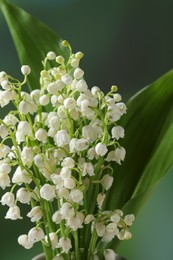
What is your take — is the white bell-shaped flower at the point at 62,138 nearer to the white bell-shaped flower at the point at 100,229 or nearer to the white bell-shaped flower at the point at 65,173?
the white bell-shaped flower at the point at 65,173

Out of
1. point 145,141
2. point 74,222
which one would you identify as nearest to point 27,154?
point 74,222

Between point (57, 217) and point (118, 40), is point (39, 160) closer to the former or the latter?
point (57, 217)

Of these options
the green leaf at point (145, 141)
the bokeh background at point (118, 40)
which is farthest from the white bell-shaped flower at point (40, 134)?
the bokeh background at point (118, 40)

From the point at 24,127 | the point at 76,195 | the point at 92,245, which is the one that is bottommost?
the point at 92,245

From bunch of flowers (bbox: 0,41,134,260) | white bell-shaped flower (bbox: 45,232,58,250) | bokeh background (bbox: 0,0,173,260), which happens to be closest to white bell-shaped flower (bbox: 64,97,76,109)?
bunch of flowers (bbox: 0,41,134,260)

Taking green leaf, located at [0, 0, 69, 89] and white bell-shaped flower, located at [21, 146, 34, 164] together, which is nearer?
white bell-shaped flower, located at [21, 146, 34, 164]

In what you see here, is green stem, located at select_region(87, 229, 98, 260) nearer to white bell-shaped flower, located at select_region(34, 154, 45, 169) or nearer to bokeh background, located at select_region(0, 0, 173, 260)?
white bell-shaped flower, located at select_region(34, 154, 45, 169)
